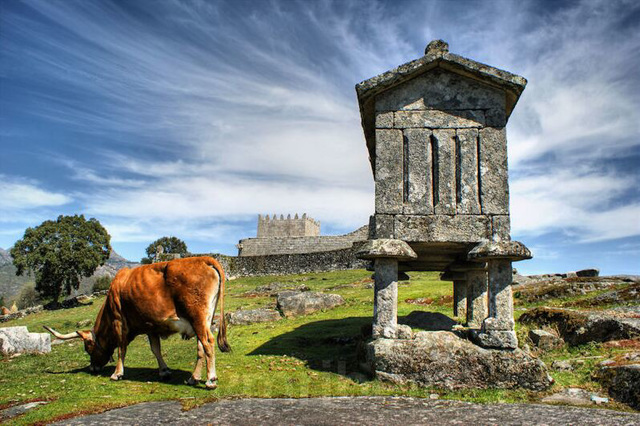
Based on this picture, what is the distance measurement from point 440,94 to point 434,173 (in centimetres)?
186

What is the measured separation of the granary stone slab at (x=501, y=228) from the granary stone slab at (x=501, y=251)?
0.22 meters

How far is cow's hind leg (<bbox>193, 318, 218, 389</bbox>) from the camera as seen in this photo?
361 inches

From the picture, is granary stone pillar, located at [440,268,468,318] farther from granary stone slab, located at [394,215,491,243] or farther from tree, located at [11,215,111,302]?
tree, located at [11,215,111,302]

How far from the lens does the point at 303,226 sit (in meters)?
76.5

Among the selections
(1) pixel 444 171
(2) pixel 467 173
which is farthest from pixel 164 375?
(2) pixel 467 173

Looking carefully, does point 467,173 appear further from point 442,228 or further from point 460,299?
point 460,299

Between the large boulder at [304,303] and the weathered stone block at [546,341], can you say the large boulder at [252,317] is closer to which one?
the large boulder at [304,303]

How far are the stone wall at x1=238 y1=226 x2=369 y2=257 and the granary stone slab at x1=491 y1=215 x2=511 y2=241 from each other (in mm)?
47693

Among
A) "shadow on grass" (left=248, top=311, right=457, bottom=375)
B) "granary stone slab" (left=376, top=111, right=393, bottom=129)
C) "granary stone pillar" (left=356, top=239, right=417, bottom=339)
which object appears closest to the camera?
"granary stone pillar" (left=356, top=239, right=417, bottom=339)

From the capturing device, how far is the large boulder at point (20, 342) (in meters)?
14.1

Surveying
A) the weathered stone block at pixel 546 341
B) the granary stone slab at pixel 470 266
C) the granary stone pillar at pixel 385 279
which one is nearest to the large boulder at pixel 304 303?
the granary stone slab at pixel 470 266

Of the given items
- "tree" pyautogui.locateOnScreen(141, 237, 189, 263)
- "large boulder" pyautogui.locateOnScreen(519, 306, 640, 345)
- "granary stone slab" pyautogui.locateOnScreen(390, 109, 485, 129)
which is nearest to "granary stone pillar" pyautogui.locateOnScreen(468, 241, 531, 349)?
"granary stone slab" pyautogui.locateOnScreen(390, 109, 485, 129)

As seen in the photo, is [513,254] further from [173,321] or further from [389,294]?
[173,321]

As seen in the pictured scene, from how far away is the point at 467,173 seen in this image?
10.4m
